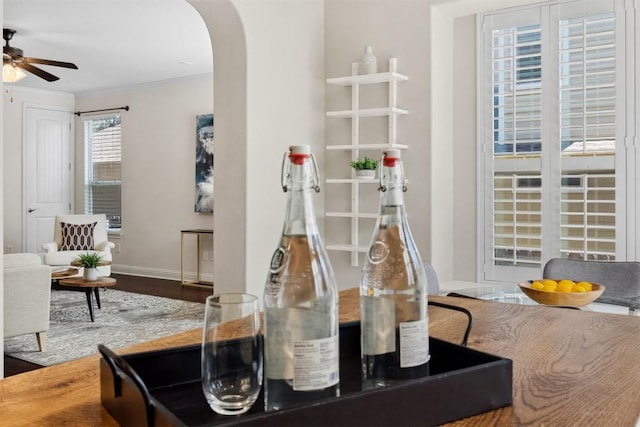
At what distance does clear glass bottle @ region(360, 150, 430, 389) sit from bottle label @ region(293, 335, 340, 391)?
0.09m

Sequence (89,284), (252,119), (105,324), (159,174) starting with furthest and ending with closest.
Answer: (159,174)
(89,284)
(105,324)
(252,119)

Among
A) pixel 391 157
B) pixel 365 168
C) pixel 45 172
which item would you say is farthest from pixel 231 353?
pixel 45 172

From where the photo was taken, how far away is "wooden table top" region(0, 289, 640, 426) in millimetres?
613

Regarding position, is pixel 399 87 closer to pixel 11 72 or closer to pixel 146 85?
pixel 11 72

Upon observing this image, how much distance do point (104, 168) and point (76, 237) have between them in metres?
1.57

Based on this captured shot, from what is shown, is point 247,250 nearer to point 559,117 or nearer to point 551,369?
point 559,117

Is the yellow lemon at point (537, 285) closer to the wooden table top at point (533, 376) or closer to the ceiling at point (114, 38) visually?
the wooden table top at point (533, 376)

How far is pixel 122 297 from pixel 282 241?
239 inches

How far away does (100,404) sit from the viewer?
0.66 metres

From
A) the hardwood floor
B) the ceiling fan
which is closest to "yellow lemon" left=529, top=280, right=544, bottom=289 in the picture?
the hardwood floor

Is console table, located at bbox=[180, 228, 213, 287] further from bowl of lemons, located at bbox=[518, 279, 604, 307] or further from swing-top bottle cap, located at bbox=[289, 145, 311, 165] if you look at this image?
swing-top bottle cap, located at bbox=[289, 145, 311, 165]

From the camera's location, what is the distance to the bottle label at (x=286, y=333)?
21.2 inches

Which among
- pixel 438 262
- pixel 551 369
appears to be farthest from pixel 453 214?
pixel 551 369

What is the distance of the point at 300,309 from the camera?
0.55m
